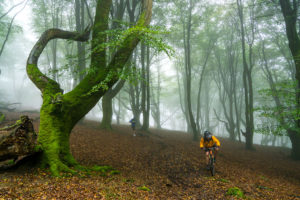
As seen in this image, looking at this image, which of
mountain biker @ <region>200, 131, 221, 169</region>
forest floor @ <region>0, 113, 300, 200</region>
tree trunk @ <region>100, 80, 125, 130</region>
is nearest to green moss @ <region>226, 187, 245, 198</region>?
forest floor @ <region>0, 113, 300, 200</region>

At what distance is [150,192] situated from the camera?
Answer: 4.66m

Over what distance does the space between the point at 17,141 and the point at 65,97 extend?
1.90 meters

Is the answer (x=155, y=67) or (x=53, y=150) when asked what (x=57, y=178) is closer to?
(x=53, y=150)

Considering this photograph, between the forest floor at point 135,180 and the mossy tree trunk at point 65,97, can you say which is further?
the mossy tree trunk at point 65,97

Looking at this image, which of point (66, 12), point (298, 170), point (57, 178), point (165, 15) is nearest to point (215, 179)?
point (57, 178)

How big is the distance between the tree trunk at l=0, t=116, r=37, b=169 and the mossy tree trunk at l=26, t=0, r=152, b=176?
565 millimetres

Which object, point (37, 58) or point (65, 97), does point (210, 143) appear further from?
point (37, 58)

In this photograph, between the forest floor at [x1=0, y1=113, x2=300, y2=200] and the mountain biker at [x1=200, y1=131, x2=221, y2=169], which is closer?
the forest floor at [x1=0, y1=113, x2=300, y2=200]

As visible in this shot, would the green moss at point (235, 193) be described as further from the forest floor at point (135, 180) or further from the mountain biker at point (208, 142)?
the mountain biker at point (208, 142)

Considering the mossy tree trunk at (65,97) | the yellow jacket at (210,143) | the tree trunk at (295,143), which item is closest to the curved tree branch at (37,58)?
the mossy tree trunk at (65,97)

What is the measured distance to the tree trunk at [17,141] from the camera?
3.53 metres

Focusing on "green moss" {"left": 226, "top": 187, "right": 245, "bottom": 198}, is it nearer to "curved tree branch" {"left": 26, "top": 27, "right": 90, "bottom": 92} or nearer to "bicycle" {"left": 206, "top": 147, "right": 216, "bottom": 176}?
"bicycle" {"left": 206, "top": 147, "right": 216, "bottom": 176}

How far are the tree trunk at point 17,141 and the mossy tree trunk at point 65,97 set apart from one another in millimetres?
565

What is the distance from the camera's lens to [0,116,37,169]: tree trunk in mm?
3527
